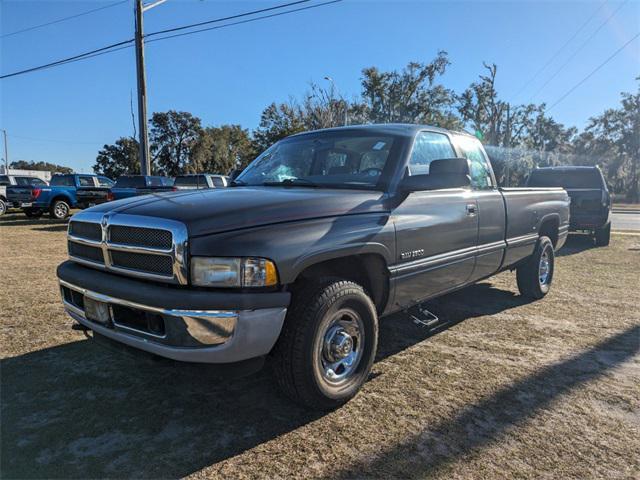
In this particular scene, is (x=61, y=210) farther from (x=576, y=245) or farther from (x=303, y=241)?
(x=303, y=241)

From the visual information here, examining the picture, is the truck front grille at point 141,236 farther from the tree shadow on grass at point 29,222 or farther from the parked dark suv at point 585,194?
the tree shadow on grass at point 29,222

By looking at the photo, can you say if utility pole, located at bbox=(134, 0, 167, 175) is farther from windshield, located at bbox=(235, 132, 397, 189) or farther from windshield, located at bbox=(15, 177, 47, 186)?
windshield, located at bbox=(235, 132, 397, 189)

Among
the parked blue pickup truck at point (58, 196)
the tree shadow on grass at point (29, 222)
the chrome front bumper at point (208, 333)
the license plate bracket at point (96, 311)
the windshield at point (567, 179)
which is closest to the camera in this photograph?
the chrome front bumper at point (208, 333)

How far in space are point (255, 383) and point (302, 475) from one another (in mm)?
1123

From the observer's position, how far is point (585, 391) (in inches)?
127

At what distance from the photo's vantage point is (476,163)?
4.69 meters

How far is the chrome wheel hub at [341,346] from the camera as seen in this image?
9.45 feet

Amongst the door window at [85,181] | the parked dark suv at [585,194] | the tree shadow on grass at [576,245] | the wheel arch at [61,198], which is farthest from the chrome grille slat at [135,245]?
the door window at [85,181]

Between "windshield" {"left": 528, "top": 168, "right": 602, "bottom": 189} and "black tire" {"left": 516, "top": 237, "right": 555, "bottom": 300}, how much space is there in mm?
6244

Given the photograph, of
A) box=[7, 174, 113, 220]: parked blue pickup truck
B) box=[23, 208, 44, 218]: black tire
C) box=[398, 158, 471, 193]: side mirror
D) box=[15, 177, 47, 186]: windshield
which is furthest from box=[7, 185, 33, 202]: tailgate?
box=[398, 158, 471, 193]: side mirror

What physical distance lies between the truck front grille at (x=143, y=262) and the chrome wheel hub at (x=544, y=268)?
4.83m

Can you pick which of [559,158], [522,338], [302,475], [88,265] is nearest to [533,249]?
[522,338]

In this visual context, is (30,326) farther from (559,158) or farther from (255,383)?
(559,158)

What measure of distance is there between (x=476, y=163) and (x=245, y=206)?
2960mm
